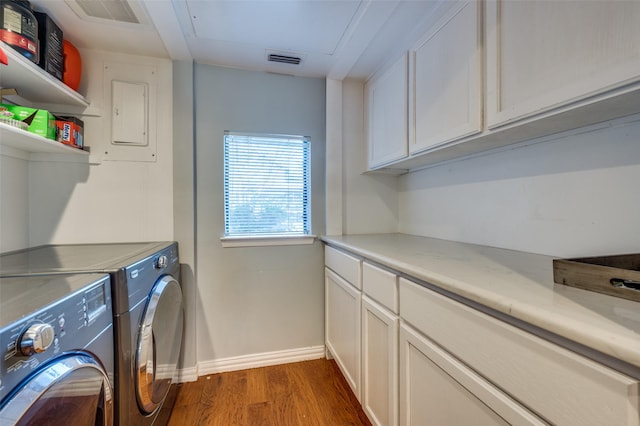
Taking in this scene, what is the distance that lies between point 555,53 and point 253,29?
4.65 ft

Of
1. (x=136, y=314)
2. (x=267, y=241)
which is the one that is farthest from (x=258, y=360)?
(x=136, y=314)

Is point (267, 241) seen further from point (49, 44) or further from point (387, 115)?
point (49, 44)

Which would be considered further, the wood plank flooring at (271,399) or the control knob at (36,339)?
the wood plank flooring at (271,399)

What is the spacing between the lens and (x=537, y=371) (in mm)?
554

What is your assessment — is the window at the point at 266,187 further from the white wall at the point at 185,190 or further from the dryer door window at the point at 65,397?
the dryer door window at the point at 65,397

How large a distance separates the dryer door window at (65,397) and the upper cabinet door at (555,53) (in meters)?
1.51

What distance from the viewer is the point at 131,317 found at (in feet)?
3.23

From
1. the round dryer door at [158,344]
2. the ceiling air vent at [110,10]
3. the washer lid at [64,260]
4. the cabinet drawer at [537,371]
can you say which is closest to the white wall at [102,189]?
the washer lid at [64,260]

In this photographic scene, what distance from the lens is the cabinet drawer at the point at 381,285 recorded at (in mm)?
1095

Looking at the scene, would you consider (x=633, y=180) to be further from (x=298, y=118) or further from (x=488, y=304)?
(x=298, y=118)

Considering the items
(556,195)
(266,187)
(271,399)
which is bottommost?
(271,399)

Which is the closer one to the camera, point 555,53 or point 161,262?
point 555,53

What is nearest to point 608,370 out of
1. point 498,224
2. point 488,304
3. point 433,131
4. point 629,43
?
point 488,304

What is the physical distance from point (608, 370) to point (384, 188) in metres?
1.77
